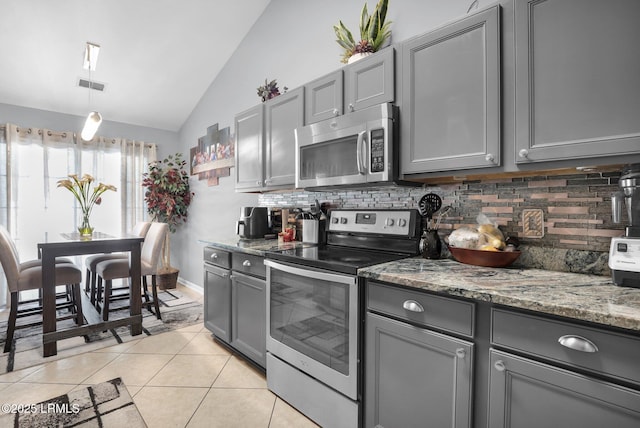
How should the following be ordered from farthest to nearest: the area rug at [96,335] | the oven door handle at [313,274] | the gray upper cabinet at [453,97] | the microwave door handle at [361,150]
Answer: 1. the area rug at [96,335]
2. the microwave door handle at [361,150]
3. the oven door handle at [313,274]
4. the gray upper cabinet at [453,97]

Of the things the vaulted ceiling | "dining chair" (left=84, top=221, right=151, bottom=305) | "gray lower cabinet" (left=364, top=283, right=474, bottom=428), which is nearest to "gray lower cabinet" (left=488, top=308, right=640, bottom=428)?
"gray lower cabinet" (left=364, top=283, right=474, bottom=428)

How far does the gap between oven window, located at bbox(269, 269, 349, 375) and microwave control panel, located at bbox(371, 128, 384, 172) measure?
671 millimetres

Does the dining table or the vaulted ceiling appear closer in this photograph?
the dining table

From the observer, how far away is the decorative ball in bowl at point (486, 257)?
143 centimetres

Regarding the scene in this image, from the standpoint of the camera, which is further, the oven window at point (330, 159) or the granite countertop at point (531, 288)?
the oven window at point (330, 159)

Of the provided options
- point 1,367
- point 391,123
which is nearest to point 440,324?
point 391,123

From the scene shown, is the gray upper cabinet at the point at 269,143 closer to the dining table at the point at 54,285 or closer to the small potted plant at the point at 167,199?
the dining table at the point at 54,285

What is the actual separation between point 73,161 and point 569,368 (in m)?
5.32

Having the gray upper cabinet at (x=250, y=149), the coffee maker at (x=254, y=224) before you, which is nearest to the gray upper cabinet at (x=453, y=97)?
the gray upper cabinet at (x=250, y=149)

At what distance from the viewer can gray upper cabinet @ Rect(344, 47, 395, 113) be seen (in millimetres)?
1746

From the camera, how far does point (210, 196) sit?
4.21 m

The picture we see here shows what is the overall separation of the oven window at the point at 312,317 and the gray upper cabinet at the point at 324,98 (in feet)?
3.56

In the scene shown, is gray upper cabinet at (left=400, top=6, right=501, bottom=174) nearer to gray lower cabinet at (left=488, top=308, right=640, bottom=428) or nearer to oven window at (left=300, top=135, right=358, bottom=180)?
oven window at (left=300, top=135, right=358, bottom=180)

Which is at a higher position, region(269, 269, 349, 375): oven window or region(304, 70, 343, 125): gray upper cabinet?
region(304, 70, 343, 125): gray upper cabinet
